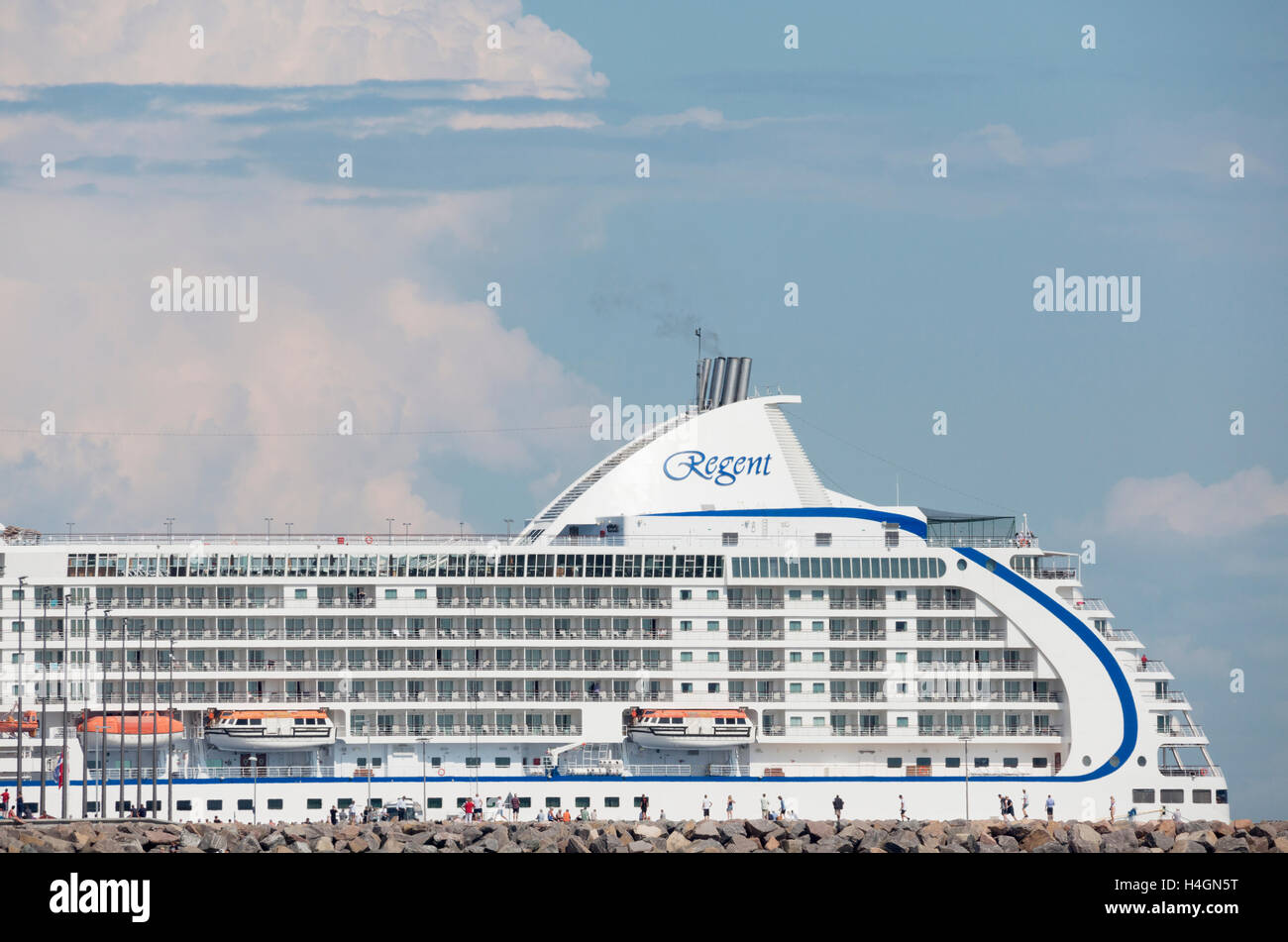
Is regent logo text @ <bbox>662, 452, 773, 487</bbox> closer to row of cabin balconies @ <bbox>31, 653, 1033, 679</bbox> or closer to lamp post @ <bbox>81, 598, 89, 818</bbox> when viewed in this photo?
row of cabin balconies @ <bbox>31, 653, 1033, 679</bbox>

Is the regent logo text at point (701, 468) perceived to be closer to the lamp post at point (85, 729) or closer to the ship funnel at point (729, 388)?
the ship funnel at point (729, 388)

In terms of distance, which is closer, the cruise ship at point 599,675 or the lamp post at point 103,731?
the lamp post at point 103,731

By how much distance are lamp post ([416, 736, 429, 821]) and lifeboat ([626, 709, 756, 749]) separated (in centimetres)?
653

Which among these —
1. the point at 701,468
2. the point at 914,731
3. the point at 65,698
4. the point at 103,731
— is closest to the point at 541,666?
the point at 701,468

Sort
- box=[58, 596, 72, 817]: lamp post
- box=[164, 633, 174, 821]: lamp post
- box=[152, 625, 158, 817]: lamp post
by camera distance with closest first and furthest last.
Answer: box=[58, 596, 72, 817]: lamp post, box=[152, 625, 158, 817]: lamp post, box=[164, 633, 174, 821]: lamp post

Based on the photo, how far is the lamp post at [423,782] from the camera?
67.6 metres

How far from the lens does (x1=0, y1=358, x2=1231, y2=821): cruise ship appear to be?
6825 cm
